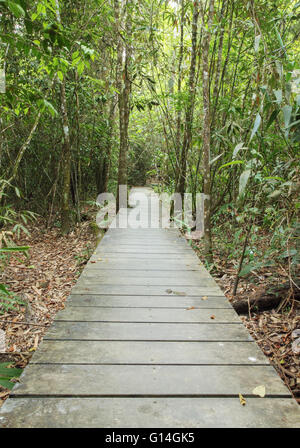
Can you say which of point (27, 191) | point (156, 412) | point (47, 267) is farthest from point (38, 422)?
point (27, 191)

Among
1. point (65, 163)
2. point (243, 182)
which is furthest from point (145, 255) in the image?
point (65, 163)

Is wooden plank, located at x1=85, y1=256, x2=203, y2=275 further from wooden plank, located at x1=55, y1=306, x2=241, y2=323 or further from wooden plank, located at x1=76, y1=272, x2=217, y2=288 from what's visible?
wooden plank, located at x1=55, y1=306, x2=241, y2=323

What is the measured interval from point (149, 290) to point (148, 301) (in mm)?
206

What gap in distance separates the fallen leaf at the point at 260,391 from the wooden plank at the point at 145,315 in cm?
61

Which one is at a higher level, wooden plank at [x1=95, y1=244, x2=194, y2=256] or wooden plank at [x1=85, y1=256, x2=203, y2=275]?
wooden plank at [x1=95, y1=244, x2=194, y2=256]

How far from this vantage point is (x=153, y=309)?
6.68ft

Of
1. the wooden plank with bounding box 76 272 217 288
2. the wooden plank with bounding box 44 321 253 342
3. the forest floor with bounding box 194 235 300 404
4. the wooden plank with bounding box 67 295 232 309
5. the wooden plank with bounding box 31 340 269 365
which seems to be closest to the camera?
the wooden plank with bounding box 31 340 269 365

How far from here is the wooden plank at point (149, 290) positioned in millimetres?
2293

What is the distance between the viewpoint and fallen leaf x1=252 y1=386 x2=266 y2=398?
4.01 ft

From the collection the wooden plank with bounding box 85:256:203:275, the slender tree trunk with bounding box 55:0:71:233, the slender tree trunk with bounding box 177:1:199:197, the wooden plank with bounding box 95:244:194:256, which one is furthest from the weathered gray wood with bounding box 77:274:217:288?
the slender tree trunk with bounding box 55:0:71:233

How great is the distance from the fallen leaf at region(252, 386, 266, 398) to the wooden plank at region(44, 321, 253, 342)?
15.6 inches

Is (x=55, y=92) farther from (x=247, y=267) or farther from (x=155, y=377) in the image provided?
(x=155, y=377)

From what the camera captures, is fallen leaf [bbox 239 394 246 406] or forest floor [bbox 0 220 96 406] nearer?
fallen leaf [bbox 239 394 246 406]
